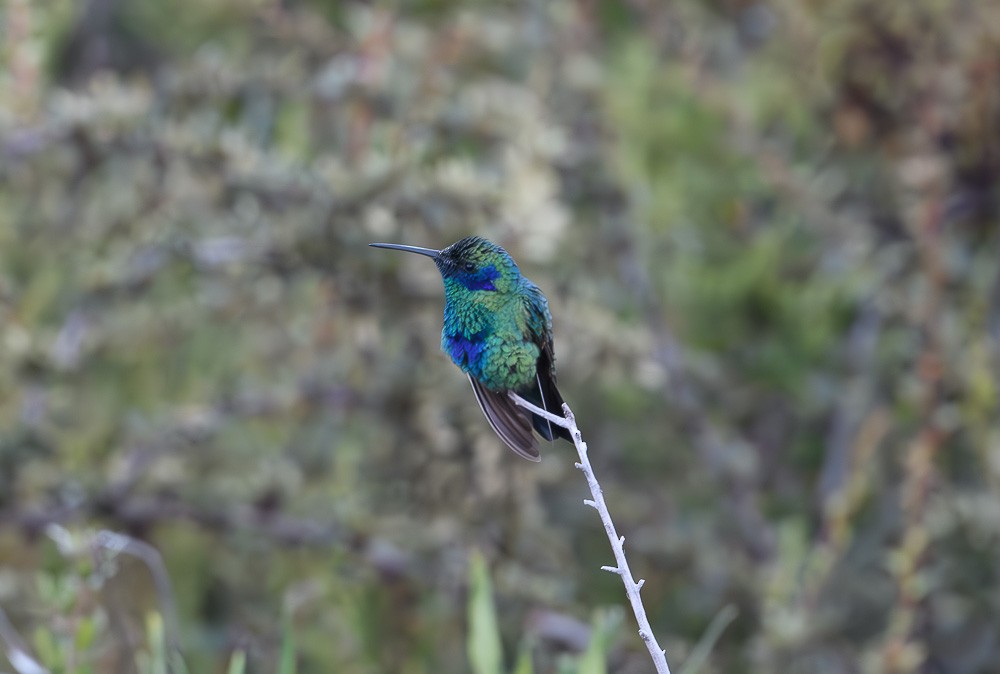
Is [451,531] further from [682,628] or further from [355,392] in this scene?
[682,628]

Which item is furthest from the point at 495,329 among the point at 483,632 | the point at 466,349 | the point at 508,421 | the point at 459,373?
the point at 459,373

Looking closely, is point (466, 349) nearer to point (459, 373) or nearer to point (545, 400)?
point (545, 400)

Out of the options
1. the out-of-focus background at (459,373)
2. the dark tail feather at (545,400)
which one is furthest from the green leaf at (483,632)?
the dark tail feather at (545,400)

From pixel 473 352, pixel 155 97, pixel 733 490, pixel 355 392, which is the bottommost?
pixel 473 352

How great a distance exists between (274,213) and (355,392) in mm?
503

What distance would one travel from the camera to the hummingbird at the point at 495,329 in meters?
1.71

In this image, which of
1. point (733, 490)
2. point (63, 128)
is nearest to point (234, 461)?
point (63, 128)

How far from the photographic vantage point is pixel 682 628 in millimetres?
4043

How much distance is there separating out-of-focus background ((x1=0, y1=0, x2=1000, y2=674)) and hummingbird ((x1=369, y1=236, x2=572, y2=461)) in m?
0.76

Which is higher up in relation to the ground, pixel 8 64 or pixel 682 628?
pixel 8 64

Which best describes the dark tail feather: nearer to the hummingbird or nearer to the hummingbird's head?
the hummingbird

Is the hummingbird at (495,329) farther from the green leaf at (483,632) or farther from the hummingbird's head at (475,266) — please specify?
the green leaf at (483,632)

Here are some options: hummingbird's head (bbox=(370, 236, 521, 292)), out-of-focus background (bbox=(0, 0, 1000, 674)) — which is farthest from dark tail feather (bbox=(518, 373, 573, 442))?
out-of-focus background (bbox=(0, 0, 1000, 674))

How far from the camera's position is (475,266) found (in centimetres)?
171
